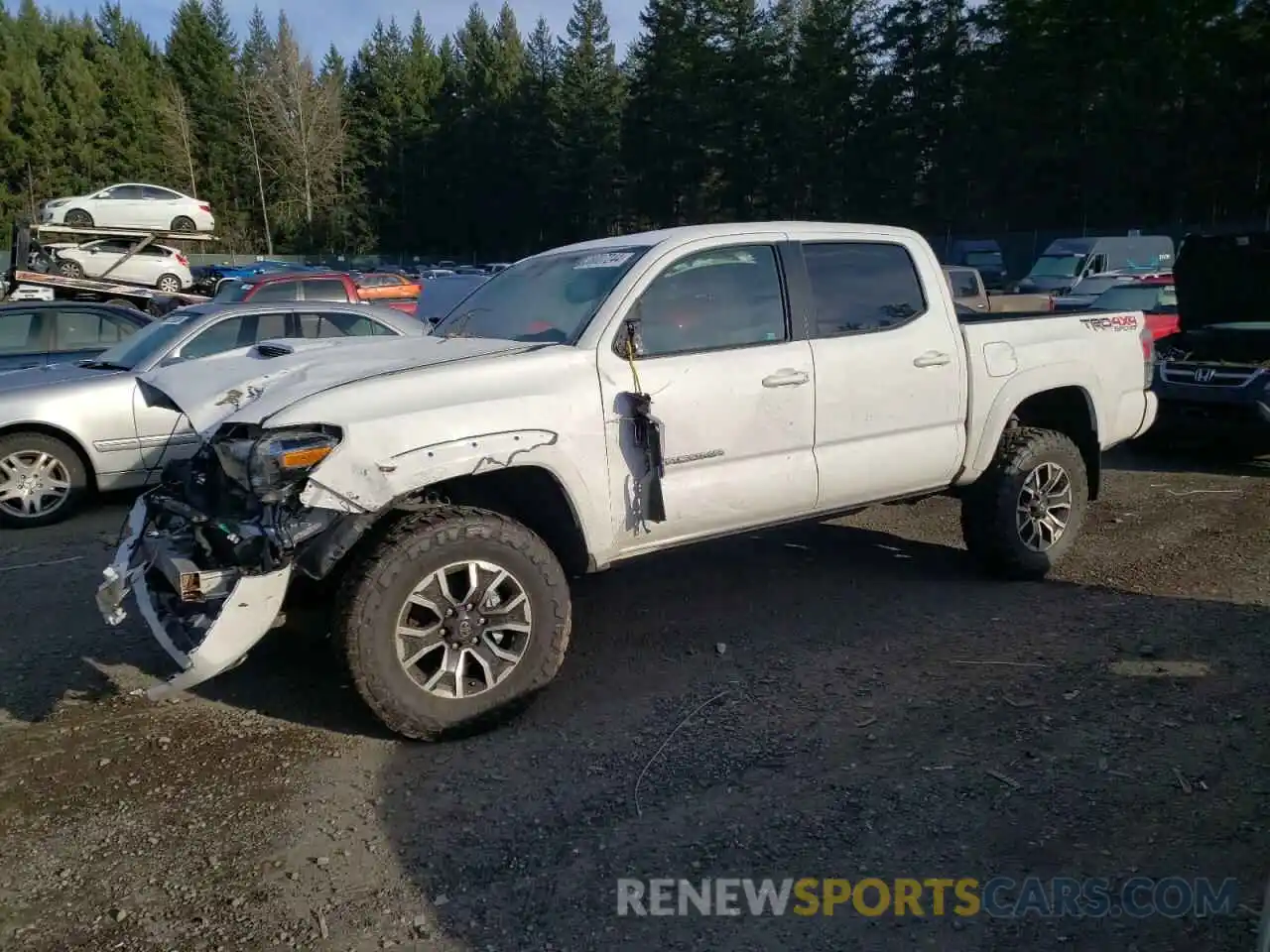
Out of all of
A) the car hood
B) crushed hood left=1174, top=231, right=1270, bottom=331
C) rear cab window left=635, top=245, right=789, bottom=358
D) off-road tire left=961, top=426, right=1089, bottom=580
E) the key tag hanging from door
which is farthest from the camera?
crushed hood left=1174, top=231, right=1270, bottom=331

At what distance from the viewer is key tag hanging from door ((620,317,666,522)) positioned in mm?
4234

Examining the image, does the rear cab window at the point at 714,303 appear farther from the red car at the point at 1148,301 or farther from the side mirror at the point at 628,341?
the red car at the point at 1148,301

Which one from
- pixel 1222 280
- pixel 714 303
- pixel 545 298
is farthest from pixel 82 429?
pixel 1222 280

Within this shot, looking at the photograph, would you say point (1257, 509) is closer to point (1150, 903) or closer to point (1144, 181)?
point (1150, 903)

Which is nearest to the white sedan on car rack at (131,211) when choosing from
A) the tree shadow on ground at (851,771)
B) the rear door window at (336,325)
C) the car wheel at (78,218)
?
the car wheel at (78,218)

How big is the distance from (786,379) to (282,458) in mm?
2191

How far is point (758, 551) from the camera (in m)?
6.53

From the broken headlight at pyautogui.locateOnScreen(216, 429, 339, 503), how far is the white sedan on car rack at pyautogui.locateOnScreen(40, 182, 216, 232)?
2874cm

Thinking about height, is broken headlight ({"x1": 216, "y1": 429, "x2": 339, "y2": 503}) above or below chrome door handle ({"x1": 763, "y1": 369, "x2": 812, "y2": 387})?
below

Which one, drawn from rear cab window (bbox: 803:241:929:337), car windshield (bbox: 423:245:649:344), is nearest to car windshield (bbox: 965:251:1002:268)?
rear cab window (bbox: 803:241:929:337)

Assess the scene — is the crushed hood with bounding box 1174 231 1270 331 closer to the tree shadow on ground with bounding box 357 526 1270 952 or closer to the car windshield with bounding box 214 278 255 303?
the tree shadow on ground with bounding box 357 526 1270 952

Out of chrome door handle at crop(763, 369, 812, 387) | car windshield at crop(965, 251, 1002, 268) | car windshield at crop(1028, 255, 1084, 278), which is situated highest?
car windshield at crop(965, 251, 1002, 268)

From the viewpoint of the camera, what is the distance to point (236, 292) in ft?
48.5

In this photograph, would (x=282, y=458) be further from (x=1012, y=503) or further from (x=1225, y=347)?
(x=1225, y=347)
